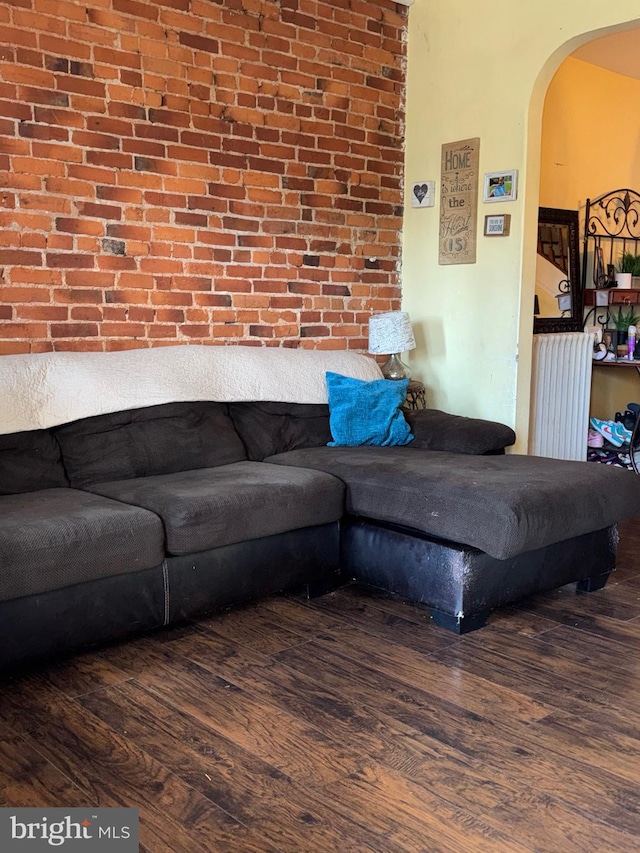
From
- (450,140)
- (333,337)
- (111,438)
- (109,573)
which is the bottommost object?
(109,573)

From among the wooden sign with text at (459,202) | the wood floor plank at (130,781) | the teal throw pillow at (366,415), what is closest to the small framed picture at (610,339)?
A: the wooden sign with text at (459,202)

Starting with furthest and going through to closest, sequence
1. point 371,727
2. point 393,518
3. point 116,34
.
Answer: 1. point 116,34
2. point 393,518
3. point 371,727

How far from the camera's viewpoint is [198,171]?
12.7ft

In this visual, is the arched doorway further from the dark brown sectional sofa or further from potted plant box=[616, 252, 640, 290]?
the dark brown sectional sofa

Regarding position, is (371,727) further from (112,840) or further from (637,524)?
(637,524)

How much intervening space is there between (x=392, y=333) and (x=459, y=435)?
2.82 feet

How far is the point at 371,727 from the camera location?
7.26 ft

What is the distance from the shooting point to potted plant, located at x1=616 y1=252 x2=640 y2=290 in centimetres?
524

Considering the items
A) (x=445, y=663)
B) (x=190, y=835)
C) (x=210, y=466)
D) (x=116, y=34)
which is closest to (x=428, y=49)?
(x=116, y=34)

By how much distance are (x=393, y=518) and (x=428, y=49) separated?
2802mm

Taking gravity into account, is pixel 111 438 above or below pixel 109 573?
above

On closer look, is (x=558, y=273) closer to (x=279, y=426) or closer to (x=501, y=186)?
(x=501, y=186)

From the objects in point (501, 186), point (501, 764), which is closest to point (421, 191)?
point (501, 186)

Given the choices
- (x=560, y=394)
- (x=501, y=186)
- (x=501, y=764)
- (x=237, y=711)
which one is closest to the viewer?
(x=501, y=764)
